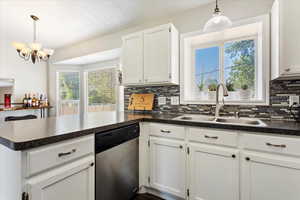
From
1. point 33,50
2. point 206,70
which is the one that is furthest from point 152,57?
point 33,50

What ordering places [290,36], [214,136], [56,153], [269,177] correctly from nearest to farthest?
1. [56,153]
2. [269,177]
3. [290,36]
4. [214,136]

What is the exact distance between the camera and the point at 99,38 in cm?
309

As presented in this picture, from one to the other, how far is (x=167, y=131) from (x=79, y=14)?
87.9 inches

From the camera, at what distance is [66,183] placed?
1021mm

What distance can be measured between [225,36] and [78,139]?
83.4 inches

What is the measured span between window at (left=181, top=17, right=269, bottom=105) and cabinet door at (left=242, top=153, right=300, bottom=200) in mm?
748

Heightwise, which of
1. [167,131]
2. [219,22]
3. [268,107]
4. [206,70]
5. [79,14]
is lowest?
[167,131]

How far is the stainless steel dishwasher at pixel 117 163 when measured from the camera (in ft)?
4.21

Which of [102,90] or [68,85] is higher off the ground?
[68,85]

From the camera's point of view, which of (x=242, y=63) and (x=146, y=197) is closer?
(x=146, y=197)

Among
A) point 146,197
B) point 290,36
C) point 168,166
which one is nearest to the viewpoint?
point 290,36

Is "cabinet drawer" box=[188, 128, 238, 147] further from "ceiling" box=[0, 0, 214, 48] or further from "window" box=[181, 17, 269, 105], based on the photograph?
"ceiling" box=[0, 0, 214, 48]

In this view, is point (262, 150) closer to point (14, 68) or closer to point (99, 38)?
point (99, 38)

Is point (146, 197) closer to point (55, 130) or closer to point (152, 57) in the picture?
point (55, 130)
